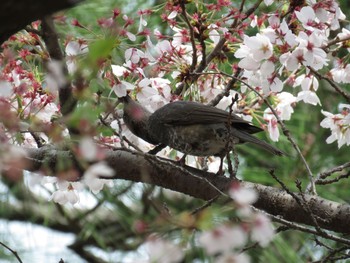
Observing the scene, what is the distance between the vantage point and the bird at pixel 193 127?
2.42m

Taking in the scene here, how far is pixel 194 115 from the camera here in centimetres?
247

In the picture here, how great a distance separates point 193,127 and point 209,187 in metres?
0.47

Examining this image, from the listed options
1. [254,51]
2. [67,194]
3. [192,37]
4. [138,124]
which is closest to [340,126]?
[254,51]

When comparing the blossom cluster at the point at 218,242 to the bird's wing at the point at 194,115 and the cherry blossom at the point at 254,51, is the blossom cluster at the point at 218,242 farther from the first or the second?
the bird's wing at the point at 194,115

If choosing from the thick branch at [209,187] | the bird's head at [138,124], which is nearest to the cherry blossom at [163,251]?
the thick branch at [209,187]

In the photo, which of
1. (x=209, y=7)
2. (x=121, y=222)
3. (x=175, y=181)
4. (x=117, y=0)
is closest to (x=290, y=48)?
(x=209, y=7)

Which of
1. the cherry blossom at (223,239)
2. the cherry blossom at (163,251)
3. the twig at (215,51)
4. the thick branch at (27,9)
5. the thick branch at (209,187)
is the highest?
the thick branch at (27,9)

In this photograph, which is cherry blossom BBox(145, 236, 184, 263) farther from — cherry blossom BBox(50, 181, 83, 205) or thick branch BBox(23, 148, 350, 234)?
cherry blossom BBox(50, 181, 83, 205)

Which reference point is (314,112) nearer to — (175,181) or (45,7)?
(175,181)

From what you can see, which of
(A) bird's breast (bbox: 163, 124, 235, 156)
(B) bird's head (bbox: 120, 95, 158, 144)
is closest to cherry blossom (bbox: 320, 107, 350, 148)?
(A) bird's breast (bbox: 163, 124, 235, 156)

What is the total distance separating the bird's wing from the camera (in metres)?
2.43

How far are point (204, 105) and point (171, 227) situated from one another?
58.4 inches

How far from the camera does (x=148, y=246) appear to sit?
100 cm

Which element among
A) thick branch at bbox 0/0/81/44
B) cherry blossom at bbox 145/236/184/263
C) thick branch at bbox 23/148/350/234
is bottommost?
thick branch at bbox 23/148/350/234
